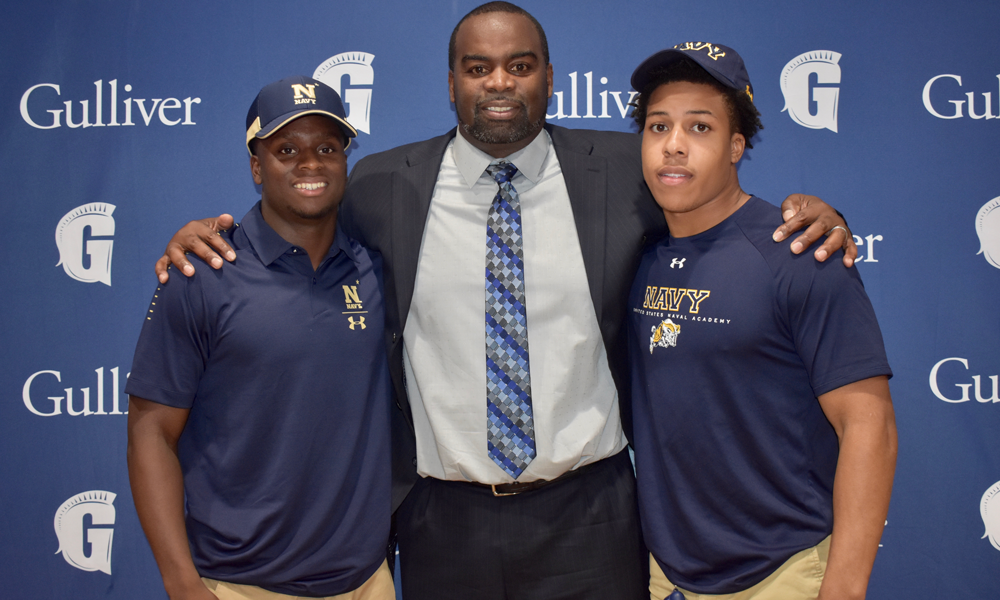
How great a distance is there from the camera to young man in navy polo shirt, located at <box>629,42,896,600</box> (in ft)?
4.18

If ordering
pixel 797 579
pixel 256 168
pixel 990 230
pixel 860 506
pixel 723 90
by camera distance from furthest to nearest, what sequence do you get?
pixel 990 230
pixel 256 168
pixel 723 90
pixel 797 579
pixel 860 506

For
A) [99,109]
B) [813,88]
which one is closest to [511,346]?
[813,88]

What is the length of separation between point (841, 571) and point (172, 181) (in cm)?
240

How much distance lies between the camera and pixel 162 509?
149 cm

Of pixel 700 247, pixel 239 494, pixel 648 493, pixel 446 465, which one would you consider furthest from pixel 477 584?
pixel 700 247

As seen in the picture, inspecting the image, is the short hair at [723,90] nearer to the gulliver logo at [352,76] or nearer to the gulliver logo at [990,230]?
the gulliver logo at [352,76]

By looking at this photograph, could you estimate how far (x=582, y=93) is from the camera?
2369mm

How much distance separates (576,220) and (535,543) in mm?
859

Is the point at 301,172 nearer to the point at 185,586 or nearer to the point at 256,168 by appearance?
the point at 256,168

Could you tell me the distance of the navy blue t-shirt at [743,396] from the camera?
1337 mm

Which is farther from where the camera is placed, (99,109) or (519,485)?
(99,109)

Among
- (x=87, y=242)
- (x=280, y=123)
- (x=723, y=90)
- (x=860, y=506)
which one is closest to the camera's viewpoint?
(x=860, y=506)

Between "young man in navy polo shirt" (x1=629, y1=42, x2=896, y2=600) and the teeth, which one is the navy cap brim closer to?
the teeth

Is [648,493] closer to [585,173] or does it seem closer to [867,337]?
[867,337]
